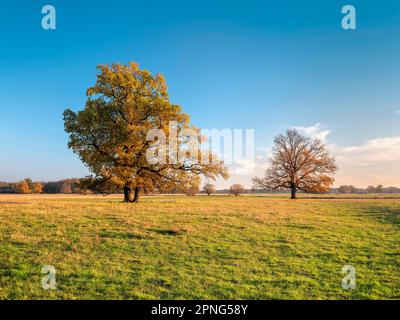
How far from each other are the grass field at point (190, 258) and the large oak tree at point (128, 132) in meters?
10.6

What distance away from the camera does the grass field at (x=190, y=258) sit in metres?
7.80

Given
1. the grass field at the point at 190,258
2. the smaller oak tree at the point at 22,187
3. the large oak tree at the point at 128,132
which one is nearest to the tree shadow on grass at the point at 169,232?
the grass field at the point at 190,258

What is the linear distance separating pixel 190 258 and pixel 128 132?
1836 cm

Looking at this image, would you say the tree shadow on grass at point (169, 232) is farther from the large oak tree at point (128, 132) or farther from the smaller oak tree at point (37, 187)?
the smaller oak tree at point (37, 187)

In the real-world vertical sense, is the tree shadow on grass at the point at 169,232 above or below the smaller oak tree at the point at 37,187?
above

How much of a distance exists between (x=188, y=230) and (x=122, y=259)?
14.9 feet

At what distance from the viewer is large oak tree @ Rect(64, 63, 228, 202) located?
26672 mm

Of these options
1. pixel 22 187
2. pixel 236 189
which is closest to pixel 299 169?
pixel 236 189

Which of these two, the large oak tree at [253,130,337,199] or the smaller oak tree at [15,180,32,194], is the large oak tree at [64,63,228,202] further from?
the smaller oak tree at [15,180,32,194]

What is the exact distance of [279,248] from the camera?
11898 millimetres

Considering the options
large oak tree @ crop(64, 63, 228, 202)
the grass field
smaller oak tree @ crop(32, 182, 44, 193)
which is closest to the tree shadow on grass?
the grass field

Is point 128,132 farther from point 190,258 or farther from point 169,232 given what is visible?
point 190,258
